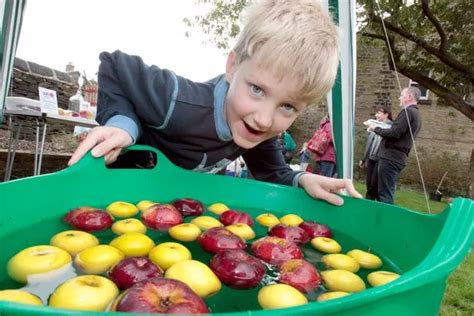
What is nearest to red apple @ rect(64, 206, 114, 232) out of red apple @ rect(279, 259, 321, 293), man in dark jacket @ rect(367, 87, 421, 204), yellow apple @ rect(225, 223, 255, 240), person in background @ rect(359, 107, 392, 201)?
yellow apple @ rect(225, 223, 255, 240)

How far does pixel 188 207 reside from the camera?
3.17 ft

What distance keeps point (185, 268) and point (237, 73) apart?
570 mm

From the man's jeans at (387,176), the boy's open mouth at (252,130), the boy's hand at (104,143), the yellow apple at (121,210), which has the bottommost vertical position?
the man's jeans at (387,176)

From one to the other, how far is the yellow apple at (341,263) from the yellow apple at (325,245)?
2.7 inches

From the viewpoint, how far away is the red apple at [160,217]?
2.75ft

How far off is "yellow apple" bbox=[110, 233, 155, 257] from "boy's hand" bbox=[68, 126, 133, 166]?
30cm

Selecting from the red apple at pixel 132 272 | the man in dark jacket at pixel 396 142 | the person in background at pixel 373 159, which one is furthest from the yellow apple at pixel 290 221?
the person in background at pixel 373 159

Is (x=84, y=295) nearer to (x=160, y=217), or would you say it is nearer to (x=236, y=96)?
(x=160, y=217)

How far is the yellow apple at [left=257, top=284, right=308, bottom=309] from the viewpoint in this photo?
20.0 inches

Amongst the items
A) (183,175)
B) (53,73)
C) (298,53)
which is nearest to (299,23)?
(298,53)

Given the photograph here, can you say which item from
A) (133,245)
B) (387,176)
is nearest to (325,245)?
(133,245)

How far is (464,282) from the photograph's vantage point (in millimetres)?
2072

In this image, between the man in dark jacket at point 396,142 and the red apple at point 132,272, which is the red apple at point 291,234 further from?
the man in dark jacket at point 396,142

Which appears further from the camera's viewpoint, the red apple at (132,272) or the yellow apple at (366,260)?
the yellow apple at (366,260)
